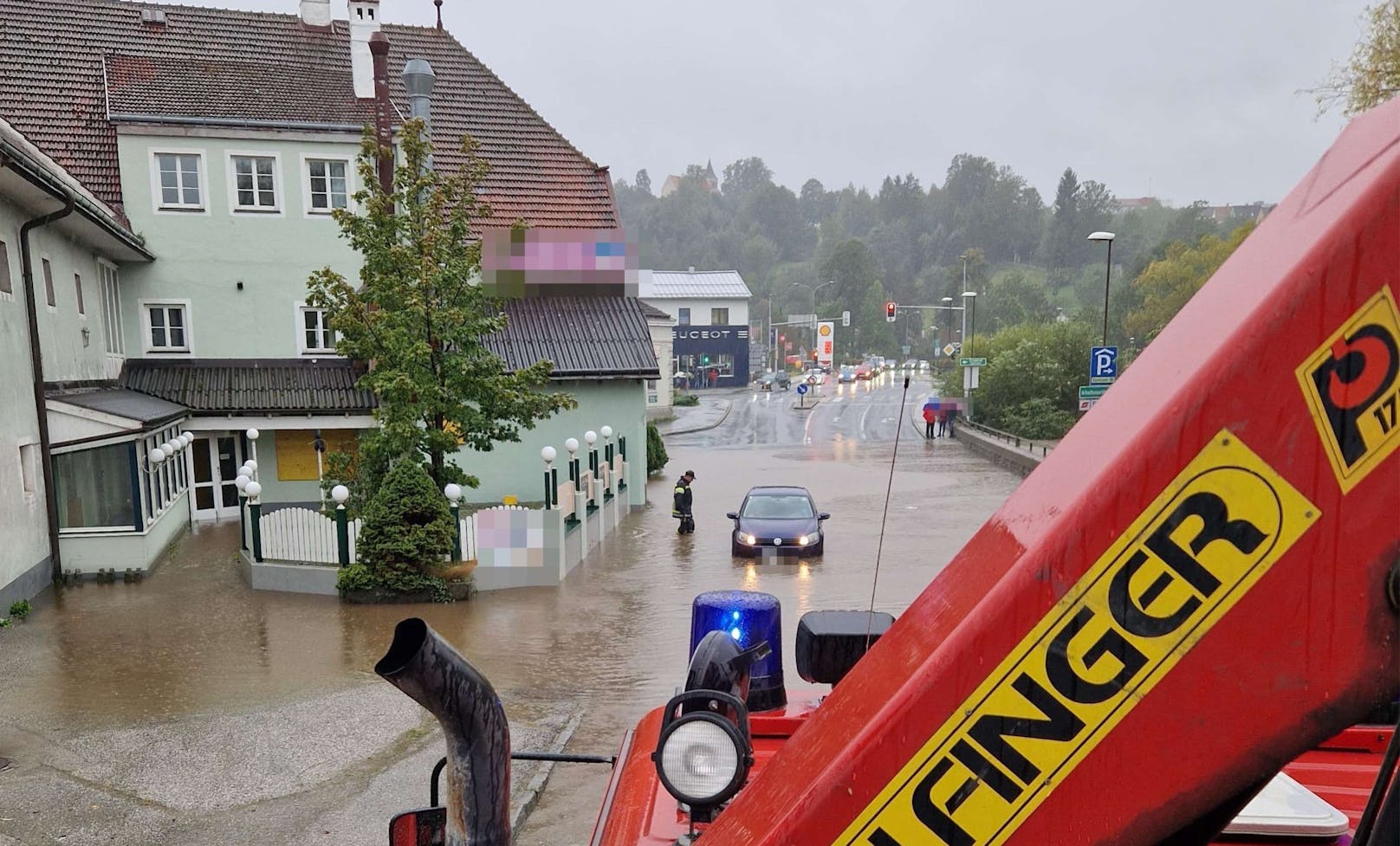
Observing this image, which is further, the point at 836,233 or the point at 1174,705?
the point at 836,233

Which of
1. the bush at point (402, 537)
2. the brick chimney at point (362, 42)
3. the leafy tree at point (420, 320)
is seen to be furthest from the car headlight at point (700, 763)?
the brick chimney at point (362, 42)

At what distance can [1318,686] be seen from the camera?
4.91ft

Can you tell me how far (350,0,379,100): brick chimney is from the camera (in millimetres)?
22031

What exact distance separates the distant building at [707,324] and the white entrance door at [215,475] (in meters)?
52.6

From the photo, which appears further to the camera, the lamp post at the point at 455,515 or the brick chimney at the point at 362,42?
the brick chimney at the point at 362,42

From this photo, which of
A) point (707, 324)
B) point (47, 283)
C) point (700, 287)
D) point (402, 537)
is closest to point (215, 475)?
point (47, 283)

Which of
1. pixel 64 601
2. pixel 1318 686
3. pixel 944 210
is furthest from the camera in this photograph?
pixel 944 210

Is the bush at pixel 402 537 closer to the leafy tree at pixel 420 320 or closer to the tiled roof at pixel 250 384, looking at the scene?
the leafy tree at pixel 420 320

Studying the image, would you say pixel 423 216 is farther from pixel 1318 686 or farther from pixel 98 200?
pixel 1318 686

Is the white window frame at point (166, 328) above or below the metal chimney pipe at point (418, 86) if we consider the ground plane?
below

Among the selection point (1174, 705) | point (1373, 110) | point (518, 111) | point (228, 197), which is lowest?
point (1174, 705)

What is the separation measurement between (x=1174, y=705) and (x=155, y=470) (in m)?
18.7

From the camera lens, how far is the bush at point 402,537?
42.2 feet

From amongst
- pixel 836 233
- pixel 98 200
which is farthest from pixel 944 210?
pixel 98 200
